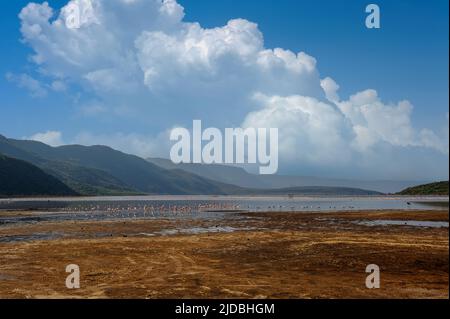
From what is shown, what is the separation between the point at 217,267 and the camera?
88.3ft

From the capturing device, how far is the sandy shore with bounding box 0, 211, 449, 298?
66.8ft

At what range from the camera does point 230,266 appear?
27.2 metres

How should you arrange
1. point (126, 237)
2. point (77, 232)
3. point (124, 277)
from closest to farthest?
1. point (124, 277)
2. point (126, 237)
3. point (77, 232)

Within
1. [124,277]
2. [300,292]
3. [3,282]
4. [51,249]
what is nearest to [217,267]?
[124,277]

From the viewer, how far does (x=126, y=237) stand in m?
45.6

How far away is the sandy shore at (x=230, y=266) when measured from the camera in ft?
66.8

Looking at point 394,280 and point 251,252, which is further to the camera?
point 251,252
